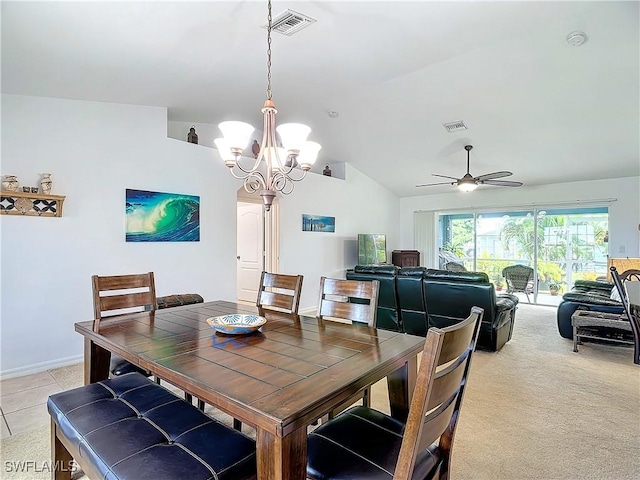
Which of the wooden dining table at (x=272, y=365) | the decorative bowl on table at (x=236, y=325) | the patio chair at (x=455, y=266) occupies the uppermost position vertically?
the decorative bowl on table at (x=236, y=325)

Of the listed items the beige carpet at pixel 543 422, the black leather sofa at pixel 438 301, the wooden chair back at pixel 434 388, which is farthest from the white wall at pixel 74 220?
the wooden chair back at pixel 434 388

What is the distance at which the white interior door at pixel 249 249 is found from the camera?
614cm

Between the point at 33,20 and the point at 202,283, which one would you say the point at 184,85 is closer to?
the point at 33,20

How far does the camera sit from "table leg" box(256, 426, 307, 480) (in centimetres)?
100

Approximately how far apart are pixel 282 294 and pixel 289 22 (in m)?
2.03

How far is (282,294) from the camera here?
2.38 m

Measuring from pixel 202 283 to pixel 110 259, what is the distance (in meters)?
1.13

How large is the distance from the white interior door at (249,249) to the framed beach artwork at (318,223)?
0.77 m

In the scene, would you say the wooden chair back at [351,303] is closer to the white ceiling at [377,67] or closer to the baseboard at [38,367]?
the white ceiling at [377,67]

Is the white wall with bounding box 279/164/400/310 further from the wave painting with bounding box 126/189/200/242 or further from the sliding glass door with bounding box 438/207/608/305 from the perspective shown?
the sliding glass door with bounding box 438/207/608/305

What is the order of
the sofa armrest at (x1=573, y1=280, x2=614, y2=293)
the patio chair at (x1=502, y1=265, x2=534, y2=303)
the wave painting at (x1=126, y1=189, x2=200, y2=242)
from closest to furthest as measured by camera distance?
the wave painting at (x1=126, y1=189, x2=200, y2=242) → the sofa armrest at (x1=573, y1=280, x2=614, y2=293) → the patio chair at (x1=502, y1=265, x2=534, y2=303)

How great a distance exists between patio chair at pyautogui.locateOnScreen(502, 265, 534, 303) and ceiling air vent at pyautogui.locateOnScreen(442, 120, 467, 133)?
3.60 metres

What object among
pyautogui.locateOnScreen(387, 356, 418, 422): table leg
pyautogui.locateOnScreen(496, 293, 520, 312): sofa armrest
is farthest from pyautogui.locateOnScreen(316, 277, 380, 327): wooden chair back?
pyautogui.locateOnScreen(496, 293, 520, 312): sofa armrest

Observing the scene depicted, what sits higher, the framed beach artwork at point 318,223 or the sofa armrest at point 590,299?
the framed beach artwork at point 318,223
